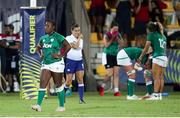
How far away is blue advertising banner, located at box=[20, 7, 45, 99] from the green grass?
0.57 meters

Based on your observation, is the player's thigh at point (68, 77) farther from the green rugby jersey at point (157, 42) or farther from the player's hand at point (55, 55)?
the player's hand at point (55, 55)

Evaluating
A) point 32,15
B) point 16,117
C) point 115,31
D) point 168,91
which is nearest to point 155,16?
point 168,91

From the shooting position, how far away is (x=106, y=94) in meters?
26.9

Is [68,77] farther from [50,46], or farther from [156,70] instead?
[50,46]

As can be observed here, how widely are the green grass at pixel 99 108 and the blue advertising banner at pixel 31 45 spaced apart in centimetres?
57

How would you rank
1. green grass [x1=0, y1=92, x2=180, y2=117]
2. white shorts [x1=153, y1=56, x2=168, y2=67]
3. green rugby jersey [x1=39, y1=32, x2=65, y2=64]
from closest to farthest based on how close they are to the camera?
green grass [x1=0, y1=92, x2=180, y2=117], green rugby jersey [x1=39, y1=32, x2=65, y2=64], white shorts [x1=153, y1=56, x2=168, y2=67]

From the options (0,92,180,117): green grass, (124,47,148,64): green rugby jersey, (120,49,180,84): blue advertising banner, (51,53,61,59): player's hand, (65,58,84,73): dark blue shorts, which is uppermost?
(51,53,61,59): player's hand

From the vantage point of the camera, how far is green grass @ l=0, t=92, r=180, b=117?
17781 millimetres

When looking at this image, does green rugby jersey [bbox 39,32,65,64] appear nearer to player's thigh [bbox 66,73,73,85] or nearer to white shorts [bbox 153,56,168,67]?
player's thigh [bbox 66,73,73,85]

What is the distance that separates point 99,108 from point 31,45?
13.7 feet

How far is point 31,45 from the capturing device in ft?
75.7

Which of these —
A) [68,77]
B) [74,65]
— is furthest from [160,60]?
[68,77]

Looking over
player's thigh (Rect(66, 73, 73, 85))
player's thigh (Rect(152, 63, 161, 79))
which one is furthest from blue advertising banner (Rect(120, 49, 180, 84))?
player's thigh (Rect(152, 63, 161, 79))

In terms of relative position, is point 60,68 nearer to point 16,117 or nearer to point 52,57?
point 52,57
